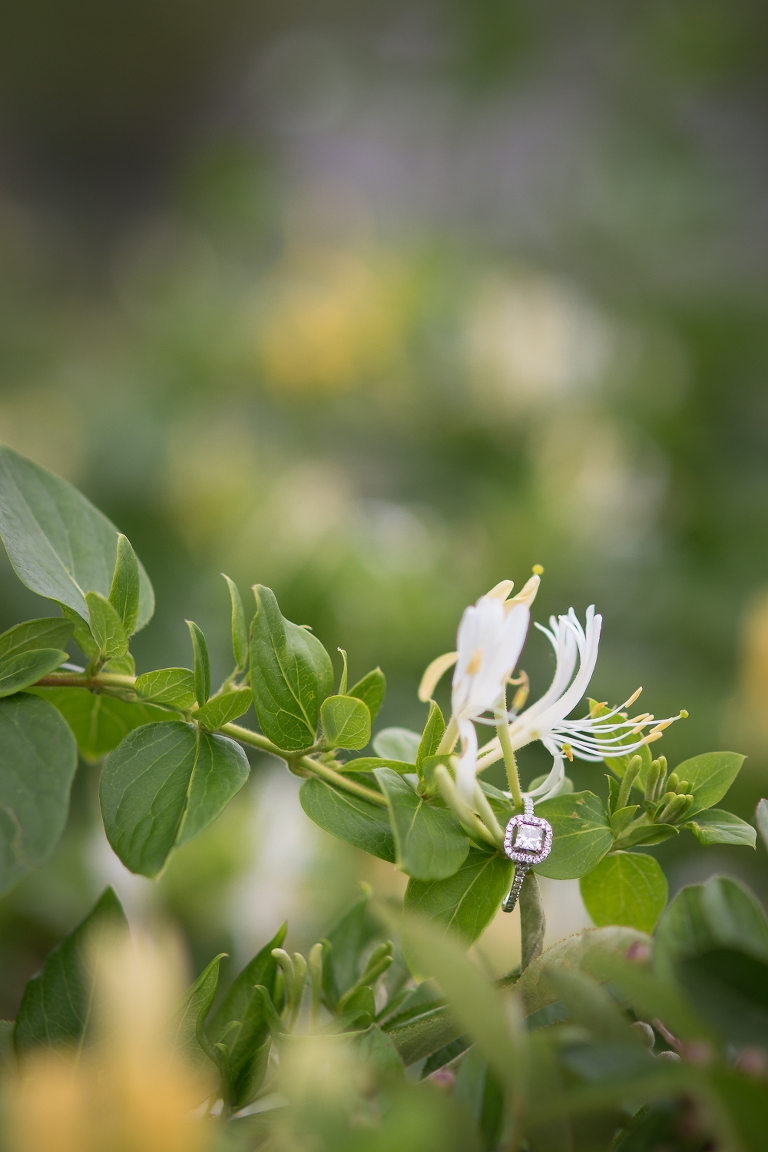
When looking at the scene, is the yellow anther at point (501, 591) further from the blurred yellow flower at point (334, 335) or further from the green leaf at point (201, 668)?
the blurred yellow flower at point (334, 335)

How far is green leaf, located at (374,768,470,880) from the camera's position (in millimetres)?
151

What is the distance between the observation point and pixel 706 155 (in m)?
1.41

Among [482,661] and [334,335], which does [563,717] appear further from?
[334,335]

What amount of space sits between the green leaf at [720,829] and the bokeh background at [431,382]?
0.24m

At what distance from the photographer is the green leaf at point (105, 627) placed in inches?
6.7

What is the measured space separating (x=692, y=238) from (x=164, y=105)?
171 cm

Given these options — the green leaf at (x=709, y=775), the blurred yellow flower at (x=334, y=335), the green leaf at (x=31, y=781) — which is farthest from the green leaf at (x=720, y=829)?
the blurred yellow flower at (x=334, y=335)

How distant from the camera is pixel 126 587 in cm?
18

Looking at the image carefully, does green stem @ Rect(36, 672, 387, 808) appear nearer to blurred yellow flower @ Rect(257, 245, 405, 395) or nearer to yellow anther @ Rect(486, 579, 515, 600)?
yellow anther @ Rect(486, 579, 515, 600)

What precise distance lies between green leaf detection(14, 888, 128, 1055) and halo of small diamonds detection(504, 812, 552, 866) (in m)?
0.08

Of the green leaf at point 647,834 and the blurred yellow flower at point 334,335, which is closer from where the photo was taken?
the green leaf at point 647,834

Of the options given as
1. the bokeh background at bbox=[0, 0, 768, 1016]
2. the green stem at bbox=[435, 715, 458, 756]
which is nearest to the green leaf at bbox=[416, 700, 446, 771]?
the green stem at bbox=[435, 715, 458, 756]

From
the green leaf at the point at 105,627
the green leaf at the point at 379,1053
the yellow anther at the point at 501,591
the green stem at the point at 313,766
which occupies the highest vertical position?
the yellow anther at the point at 501,591

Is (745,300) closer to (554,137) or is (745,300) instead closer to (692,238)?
(692,238)
